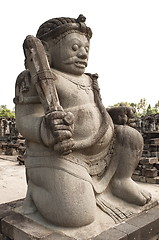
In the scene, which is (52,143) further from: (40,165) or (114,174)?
(114,174)

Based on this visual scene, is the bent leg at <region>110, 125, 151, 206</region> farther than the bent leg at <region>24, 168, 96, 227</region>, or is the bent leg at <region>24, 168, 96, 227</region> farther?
the bent leg at <region>110, 125, 151, 206</region>

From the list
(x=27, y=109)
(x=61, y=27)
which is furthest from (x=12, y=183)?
(x=61, y=27)

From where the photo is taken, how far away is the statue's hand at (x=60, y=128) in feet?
6.35

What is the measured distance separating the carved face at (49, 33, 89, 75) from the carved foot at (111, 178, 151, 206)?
1.38m

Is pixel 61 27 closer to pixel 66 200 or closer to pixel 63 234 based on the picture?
pixel 66 200

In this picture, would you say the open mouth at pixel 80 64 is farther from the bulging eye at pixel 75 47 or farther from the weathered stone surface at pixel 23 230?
the weathered stone surface at pixel 23 230

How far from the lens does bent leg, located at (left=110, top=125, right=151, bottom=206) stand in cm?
266

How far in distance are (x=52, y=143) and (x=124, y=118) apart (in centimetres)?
122

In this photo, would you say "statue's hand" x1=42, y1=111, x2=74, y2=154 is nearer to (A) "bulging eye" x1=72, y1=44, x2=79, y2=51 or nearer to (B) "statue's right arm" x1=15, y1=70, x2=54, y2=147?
(B) "statue's right arm" x1=15, y1=70, x2=54, y2=147

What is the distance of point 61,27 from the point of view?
2.49 meters

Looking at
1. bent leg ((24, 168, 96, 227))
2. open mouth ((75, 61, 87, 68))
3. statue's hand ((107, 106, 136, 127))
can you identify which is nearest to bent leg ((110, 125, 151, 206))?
statue's hand ((107, 106, 136, 127))

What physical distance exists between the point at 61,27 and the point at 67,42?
166mm

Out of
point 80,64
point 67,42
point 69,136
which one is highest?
point 67,42

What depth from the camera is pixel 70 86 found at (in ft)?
8.25
